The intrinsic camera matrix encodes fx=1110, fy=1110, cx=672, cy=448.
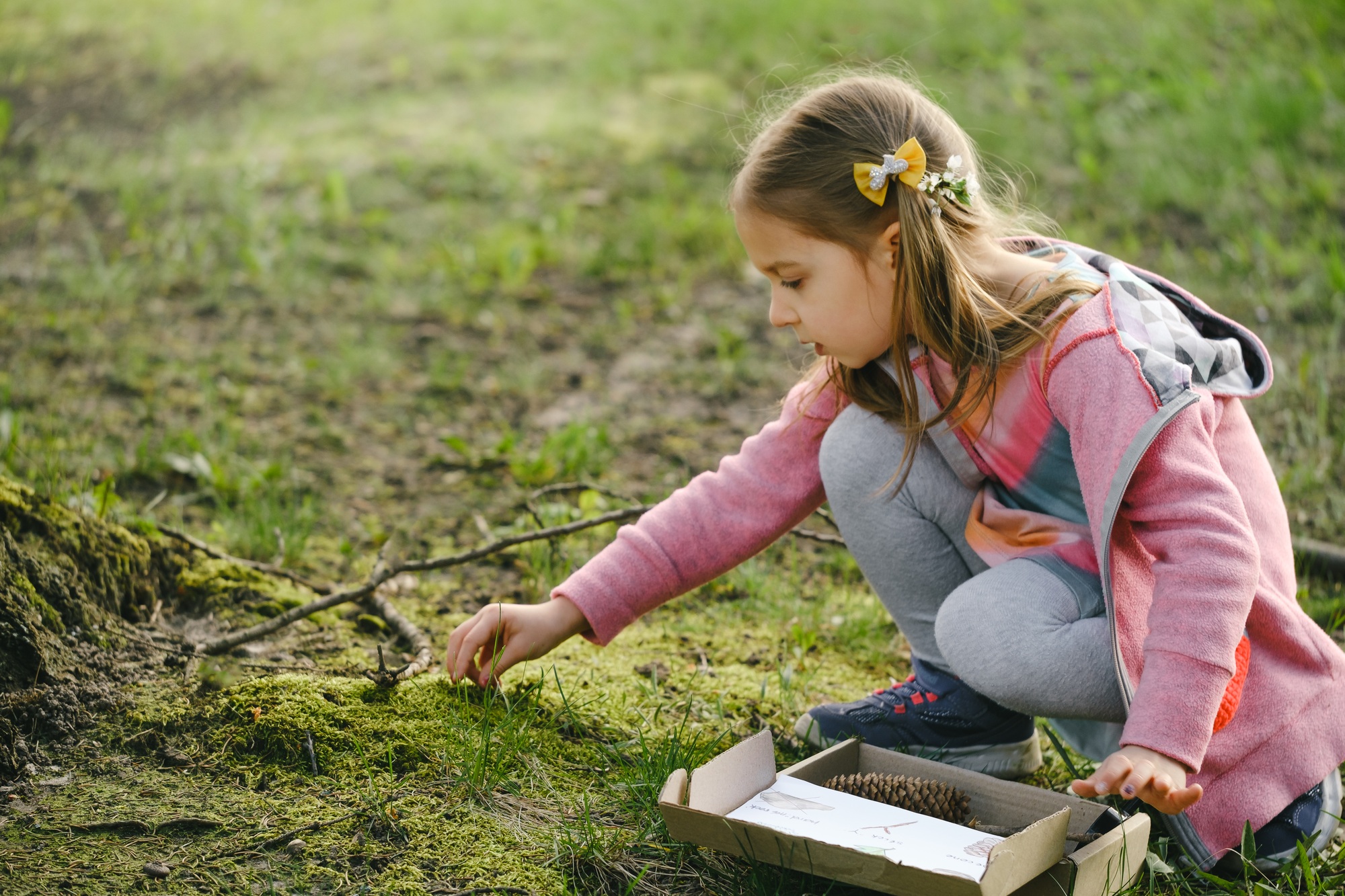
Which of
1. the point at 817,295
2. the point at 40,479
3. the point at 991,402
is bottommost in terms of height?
the point at 40,479

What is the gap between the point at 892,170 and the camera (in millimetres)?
1771

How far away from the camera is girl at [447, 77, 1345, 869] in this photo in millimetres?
1584

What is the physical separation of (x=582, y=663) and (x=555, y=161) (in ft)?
12.0

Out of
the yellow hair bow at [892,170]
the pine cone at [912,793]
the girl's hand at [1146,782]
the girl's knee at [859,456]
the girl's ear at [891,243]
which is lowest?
the pine cone at [912,793]

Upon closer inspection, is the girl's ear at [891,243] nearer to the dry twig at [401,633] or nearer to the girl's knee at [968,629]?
the girl's knee at [968,629]

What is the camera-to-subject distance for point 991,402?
1850mm

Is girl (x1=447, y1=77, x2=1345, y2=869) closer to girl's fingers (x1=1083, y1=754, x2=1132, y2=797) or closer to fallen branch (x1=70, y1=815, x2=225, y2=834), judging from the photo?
girl's fingers (x1=1083, y1=754, x2=1132, y2=797)

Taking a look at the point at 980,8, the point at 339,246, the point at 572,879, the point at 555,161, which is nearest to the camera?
the point at 572,879

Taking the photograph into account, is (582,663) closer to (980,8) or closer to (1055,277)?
(1055,277)

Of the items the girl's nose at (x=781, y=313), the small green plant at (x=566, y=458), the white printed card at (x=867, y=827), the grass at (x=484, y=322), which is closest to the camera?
the white printed card at (x=867, y=827)

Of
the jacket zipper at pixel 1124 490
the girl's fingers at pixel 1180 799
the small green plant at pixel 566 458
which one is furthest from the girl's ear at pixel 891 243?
the small green plant at pixel 566 458

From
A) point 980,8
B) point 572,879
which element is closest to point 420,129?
point 980,8

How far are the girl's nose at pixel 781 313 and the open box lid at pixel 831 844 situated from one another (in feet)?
2.24

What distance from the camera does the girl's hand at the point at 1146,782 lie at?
143 cm
